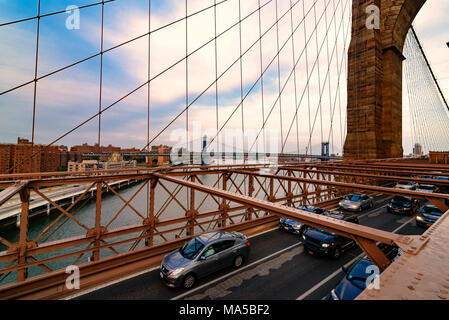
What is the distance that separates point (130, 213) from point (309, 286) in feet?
115

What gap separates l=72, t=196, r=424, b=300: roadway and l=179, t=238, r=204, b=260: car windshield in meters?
0.92

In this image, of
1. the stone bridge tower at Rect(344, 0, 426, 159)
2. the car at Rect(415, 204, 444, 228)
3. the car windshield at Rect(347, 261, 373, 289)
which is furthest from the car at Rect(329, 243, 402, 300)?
the stone bridge tower at Rect(344, 0, 426, 159)

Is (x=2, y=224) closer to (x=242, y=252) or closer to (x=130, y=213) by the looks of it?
(x=130, y=213)

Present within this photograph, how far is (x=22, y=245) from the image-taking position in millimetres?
5164

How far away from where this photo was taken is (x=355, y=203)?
14602 mm

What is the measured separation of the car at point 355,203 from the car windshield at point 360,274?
1049cm

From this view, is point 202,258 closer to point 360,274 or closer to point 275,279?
point 275,279

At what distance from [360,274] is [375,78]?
72.6 ft

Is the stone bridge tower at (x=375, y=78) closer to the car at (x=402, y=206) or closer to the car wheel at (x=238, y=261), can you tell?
the car at (x=402, y=206)

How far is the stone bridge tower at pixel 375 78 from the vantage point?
20125 mm

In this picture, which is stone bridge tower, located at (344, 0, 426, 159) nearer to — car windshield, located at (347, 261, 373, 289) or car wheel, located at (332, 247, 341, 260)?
car wheel, located at (332, 247, 341, 260)

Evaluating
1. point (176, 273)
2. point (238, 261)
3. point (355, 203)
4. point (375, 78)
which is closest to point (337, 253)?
point (238, 261)

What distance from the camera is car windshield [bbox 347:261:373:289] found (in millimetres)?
4911
